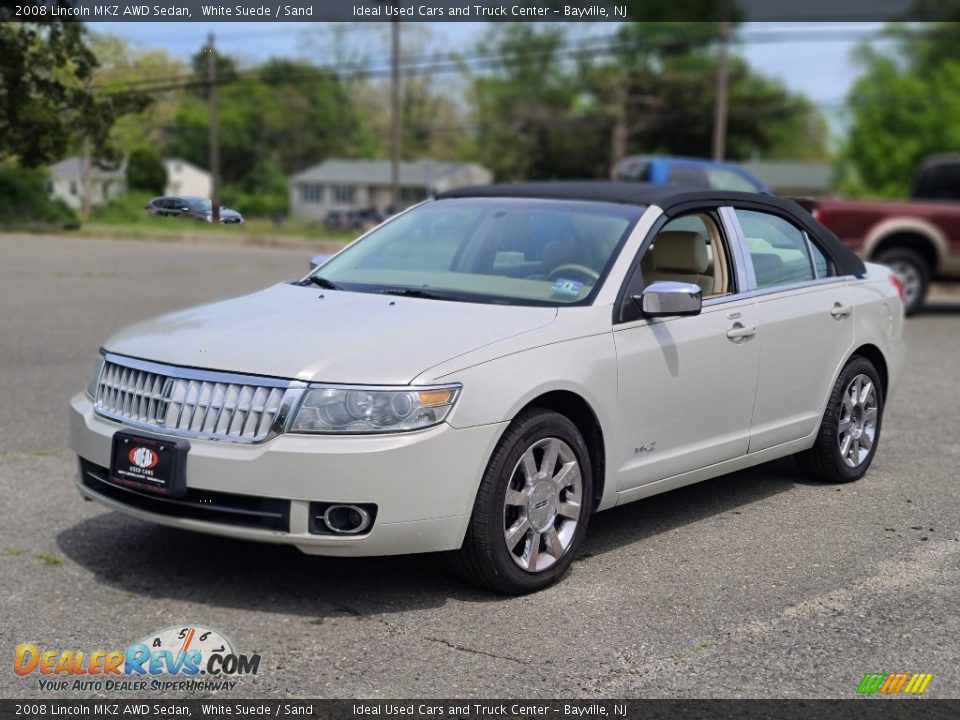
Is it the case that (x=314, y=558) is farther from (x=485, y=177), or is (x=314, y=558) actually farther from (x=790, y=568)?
(x=485, y=177)

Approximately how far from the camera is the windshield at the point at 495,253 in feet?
18.4

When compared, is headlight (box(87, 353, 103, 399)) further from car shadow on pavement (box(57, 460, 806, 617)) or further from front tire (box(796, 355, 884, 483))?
front tire (box(796, 355, 884, 483))

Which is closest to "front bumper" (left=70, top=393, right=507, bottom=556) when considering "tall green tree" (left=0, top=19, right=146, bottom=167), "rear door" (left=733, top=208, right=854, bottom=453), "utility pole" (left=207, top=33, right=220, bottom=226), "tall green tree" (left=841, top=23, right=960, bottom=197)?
"rear door" (left=733, top=208, right=854, bottom=453)

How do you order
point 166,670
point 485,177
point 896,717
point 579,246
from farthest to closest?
point 485,177 < point 579,246 < point 166,670 < point 896,717

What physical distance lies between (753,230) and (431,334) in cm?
231

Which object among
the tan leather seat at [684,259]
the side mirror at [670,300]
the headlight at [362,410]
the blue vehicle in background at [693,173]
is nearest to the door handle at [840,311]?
the tan leather seat at [684,259]

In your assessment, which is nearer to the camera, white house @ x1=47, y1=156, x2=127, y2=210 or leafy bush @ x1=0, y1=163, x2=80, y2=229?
white house @ x1=47, y1=156, x2=127, y2=210

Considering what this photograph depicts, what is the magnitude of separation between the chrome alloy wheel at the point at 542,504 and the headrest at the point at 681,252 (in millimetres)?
1376

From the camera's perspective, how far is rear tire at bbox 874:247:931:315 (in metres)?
16.8

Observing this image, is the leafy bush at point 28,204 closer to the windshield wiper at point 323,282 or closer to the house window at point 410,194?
the windshield wiper at point 323,282

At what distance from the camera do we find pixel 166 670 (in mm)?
4211

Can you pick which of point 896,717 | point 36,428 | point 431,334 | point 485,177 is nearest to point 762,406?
point 431,334

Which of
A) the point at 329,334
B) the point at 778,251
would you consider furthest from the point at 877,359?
the point at 329,334

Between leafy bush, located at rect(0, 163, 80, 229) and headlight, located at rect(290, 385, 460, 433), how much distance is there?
6.62 metres
